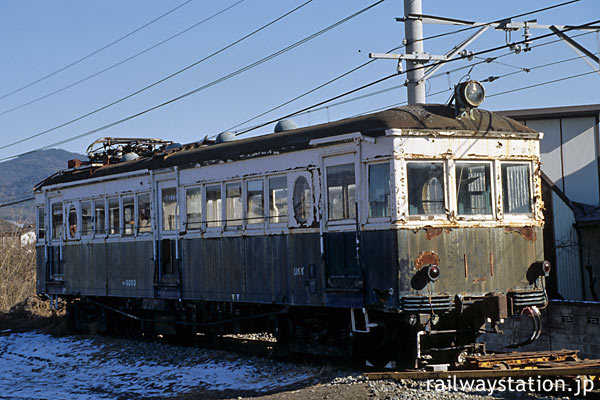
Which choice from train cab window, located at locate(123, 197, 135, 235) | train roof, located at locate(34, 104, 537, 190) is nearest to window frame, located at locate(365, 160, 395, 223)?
train roof, located at locate(34, 104, 537, 190)

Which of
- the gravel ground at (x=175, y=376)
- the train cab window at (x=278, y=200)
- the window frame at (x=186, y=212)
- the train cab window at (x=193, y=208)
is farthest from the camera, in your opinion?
the train cab window at (x=193, y=208)

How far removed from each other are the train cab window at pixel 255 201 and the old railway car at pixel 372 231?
0.09 ft

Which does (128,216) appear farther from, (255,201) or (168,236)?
(255,201)

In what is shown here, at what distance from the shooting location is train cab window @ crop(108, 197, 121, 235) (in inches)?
719

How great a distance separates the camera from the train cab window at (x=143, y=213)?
1711cm

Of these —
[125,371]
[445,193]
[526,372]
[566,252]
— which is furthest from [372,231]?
[566,252]

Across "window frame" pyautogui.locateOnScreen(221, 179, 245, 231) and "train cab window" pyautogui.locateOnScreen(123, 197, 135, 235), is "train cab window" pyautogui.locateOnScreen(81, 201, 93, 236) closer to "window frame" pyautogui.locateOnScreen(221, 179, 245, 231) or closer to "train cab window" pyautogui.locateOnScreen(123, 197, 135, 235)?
"train cab window" pyautogui.locateOnScreen(123, 197, 135, 235)

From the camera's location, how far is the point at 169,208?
1645 centimetres

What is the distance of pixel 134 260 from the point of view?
17.7 meters

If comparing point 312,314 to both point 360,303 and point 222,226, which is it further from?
point 222,226

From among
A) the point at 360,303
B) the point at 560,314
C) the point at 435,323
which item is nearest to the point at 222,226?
the point at 360,303

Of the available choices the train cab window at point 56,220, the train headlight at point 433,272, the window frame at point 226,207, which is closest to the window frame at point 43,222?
the train cab window at point 56,220

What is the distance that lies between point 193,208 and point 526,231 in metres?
6.17

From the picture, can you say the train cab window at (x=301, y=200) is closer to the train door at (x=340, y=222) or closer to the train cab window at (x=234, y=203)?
the train door at (x=340, y=222)
